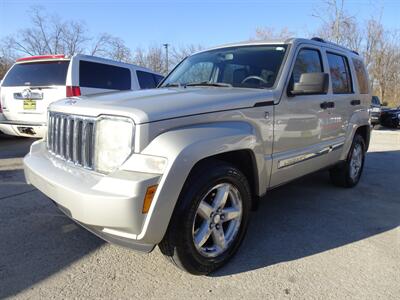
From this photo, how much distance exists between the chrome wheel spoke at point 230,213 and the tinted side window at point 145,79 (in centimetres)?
624

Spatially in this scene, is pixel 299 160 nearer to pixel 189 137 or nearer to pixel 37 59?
pixel 189 137

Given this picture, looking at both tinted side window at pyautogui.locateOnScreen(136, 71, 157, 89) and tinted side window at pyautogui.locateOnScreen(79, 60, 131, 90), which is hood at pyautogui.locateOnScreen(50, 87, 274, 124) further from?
tinted side window at pyautogui.locateOnScreen(136, 71, 157, 89)

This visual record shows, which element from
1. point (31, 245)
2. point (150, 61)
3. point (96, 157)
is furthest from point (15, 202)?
point (150, 61)

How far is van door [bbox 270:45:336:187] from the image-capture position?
11.5ft

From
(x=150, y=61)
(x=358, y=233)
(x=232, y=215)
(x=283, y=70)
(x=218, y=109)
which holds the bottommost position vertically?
(x=358, y=233)

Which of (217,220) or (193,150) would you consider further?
(217,220)

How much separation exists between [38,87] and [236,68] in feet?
14.8

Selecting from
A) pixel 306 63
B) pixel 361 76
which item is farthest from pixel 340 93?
pixel 361 76

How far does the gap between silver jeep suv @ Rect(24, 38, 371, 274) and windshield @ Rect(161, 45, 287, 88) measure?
14 millimetres

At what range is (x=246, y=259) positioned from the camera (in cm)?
312

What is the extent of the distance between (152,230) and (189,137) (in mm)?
677

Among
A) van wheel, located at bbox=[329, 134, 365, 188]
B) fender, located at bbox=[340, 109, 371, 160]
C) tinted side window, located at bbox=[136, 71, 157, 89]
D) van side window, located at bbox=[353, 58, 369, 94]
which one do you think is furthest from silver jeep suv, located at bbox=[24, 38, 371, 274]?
tinted side window, located at bbox=[136, 71, 157, 89]

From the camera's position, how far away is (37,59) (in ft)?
23.2

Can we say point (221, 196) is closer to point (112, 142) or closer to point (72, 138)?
point (112, 142)
